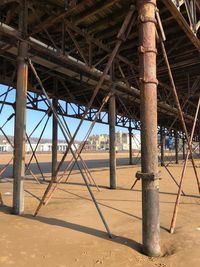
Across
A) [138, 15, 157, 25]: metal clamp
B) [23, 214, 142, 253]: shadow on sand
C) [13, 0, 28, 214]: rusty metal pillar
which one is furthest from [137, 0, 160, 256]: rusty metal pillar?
[13, 0, 28, 214]: rusty metal pillar

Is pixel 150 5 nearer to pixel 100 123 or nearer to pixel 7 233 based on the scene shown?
pixel 7 233

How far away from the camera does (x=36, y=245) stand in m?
5.00

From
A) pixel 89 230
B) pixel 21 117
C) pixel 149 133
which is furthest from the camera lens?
pixel 21 117

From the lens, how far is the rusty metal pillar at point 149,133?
4789mm

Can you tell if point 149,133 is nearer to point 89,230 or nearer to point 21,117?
point 89,230

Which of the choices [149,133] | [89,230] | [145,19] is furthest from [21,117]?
[145,19]

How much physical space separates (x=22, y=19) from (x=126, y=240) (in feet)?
19.8

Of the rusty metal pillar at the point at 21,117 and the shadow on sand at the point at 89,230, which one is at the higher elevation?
the rusty metal pillar at the point at 21,117

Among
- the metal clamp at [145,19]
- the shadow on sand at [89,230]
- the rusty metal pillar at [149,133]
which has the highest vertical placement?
the metal clamp at [145,19]

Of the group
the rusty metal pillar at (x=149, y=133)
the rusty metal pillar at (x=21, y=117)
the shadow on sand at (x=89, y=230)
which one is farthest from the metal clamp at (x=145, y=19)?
the shadow on sand at (x=89, y=230)

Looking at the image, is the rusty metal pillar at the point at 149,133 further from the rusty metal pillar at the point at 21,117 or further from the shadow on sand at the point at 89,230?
the rusty metal pillar at the point at 21,117

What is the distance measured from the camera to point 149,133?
5047mm

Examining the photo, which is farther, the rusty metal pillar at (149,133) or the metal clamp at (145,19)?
the metal clamp at (145,19)

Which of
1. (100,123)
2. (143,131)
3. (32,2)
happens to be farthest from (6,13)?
(100,123)
